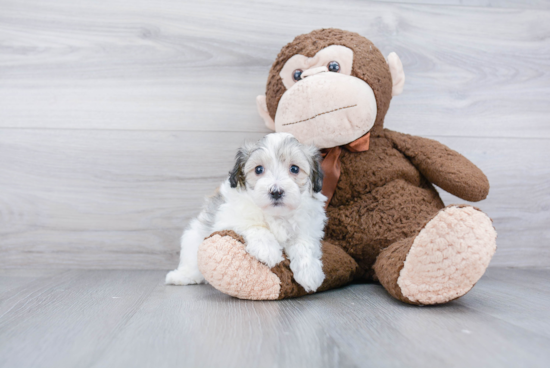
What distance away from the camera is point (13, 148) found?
191cm

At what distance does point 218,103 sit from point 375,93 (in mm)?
789

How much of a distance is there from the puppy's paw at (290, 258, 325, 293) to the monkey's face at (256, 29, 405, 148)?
18.1 inches

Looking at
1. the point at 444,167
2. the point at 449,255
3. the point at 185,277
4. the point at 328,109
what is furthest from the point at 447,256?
the point at 185,277

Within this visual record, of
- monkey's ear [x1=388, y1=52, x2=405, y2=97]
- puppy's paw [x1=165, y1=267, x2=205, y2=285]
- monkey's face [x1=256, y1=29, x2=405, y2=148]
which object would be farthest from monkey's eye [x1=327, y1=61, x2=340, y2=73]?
puppy's paw [x1=165, y1=267, x2=205, y2=285]

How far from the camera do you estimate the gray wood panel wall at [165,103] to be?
6.29 feet

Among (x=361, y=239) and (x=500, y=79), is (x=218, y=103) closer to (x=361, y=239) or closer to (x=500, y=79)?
(x=361, y=239)

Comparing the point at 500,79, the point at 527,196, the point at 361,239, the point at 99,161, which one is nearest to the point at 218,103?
the point at 99,161

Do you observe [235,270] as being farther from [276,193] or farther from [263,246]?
[276,193]

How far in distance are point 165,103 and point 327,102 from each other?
0.89m

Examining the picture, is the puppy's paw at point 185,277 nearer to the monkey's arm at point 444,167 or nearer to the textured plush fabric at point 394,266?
the textured plush fabric at point 394,266

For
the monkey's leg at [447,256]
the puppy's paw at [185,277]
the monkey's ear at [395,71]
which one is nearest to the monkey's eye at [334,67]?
the monkey's ear at [395,71]

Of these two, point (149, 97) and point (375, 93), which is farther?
point (149, 97)

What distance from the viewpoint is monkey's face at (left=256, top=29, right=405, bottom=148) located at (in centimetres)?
143

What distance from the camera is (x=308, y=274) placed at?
127cm
